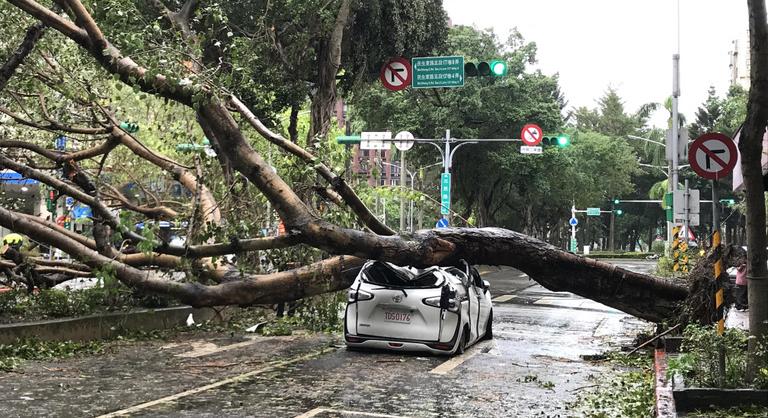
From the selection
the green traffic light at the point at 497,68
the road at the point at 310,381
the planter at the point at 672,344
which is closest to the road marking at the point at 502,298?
the green traffic light at the point at 497,68

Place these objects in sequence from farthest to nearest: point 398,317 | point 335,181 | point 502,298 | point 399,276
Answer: point 502,298, point 399,276, point 398,317, point 335,181

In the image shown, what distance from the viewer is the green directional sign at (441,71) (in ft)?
64.4

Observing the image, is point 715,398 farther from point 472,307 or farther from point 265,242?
point 472,307

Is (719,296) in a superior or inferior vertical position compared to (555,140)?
inferior

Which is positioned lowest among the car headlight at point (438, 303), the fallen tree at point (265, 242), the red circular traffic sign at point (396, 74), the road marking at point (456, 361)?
the road marking at point (456, 361)

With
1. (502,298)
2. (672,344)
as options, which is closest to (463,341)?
(672,344)

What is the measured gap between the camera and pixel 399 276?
38.0 ft

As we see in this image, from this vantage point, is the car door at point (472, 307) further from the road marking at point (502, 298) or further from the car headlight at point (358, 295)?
the road marking at point (502, 298)

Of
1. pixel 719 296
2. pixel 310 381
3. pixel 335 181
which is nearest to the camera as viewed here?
pixel 719 296

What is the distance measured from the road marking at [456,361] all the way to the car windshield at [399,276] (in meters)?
1.15

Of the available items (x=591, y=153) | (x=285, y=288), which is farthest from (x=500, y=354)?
(x=591, y=153)

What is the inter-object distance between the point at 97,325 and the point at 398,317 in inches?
198

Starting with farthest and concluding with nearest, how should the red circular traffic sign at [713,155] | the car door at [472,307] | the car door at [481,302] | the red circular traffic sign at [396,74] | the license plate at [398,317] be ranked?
the red circular traffic sign at [396,74]
the car door at [481,302]
the car door at [472,307]
the license plate at [398,317]
the red circular traffic sign at [713,155]

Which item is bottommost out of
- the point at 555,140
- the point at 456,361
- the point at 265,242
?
the point at 456,361
